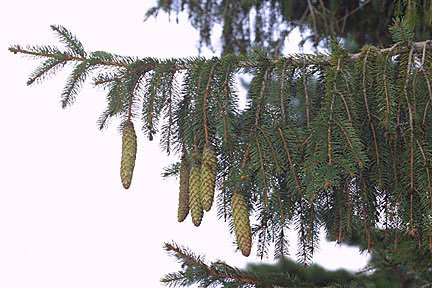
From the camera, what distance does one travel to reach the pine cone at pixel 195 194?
1.61m

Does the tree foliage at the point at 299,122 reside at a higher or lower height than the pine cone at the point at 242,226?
higher

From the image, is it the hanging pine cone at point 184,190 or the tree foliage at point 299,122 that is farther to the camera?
the hanging pine cone at point 184,190

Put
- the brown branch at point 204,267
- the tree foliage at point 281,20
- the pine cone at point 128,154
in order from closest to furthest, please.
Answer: the pine cone at point 128,154 → the brown branch at point 204,267 → the tree foliage at point 281,20

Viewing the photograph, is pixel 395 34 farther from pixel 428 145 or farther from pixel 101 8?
pixel 101 8

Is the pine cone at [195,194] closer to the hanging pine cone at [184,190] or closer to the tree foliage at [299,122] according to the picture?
the tree foliage at [299,122]

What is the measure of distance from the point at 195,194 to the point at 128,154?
21 cm

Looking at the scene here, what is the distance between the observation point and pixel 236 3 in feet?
14.1

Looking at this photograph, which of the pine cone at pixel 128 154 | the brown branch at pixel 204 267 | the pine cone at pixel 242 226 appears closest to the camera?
the pine cone at pixel 242 226

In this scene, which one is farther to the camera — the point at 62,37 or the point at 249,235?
the point at 62,37

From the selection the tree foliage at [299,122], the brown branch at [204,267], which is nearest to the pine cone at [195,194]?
the tree foliage at [299,122]

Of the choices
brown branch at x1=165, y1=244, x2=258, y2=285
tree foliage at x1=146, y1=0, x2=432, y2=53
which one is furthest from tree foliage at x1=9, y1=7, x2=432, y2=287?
tree foliage at x1=146, y1=0, x2=432, y2=53

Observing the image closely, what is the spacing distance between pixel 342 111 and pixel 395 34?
0.29 meters

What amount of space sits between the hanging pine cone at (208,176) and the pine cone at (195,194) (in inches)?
1.1

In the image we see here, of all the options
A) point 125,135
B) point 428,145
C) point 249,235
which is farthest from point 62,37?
point 428,145
